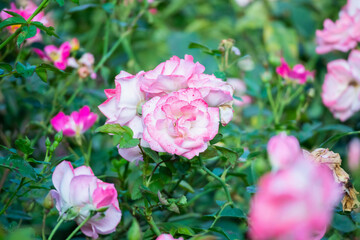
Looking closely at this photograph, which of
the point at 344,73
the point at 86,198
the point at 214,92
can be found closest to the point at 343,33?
the point at 344,73

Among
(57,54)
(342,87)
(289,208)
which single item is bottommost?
(342,87)

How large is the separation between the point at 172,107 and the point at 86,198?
5.9 inches

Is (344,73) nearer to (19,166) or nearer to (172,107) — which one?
(172,107)

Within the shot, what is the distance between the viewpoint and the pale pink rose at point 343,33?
0.95 m

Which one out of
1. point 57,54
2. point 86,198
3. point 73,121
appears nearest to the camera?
point 86,198

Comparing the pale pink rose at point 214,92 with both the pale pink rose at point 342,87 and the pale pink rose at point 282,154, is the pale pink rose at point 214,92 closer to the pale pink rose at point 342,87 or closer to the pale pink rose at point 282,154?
the pale pink rose at point 282,154

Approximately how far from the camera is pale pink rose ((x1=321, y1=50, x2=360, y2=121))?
0.91 metres

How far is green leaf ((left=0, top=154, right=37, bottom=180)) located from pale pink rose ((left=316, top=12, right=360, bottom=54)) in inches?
29.7

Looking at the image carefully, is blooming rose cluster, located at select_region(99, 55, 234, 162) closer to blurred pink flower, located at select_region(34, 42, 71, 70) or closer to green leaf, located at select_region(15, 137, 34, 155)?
green leaf, located at select_region(15, 137, 34, 155)

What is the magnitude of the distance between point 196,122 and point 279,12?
1.58 meters

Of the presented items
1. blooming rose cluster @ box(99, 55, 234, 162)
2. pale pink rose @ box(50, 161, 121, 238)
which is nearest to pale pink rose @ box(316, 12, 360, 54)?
blooming rose cluster @ box(99, 55, 234, 162)

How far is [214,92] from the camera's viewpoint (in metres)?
0.54

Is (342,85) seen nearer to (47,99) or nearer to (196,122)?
(196,122)

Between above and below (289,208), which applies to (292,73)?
below
